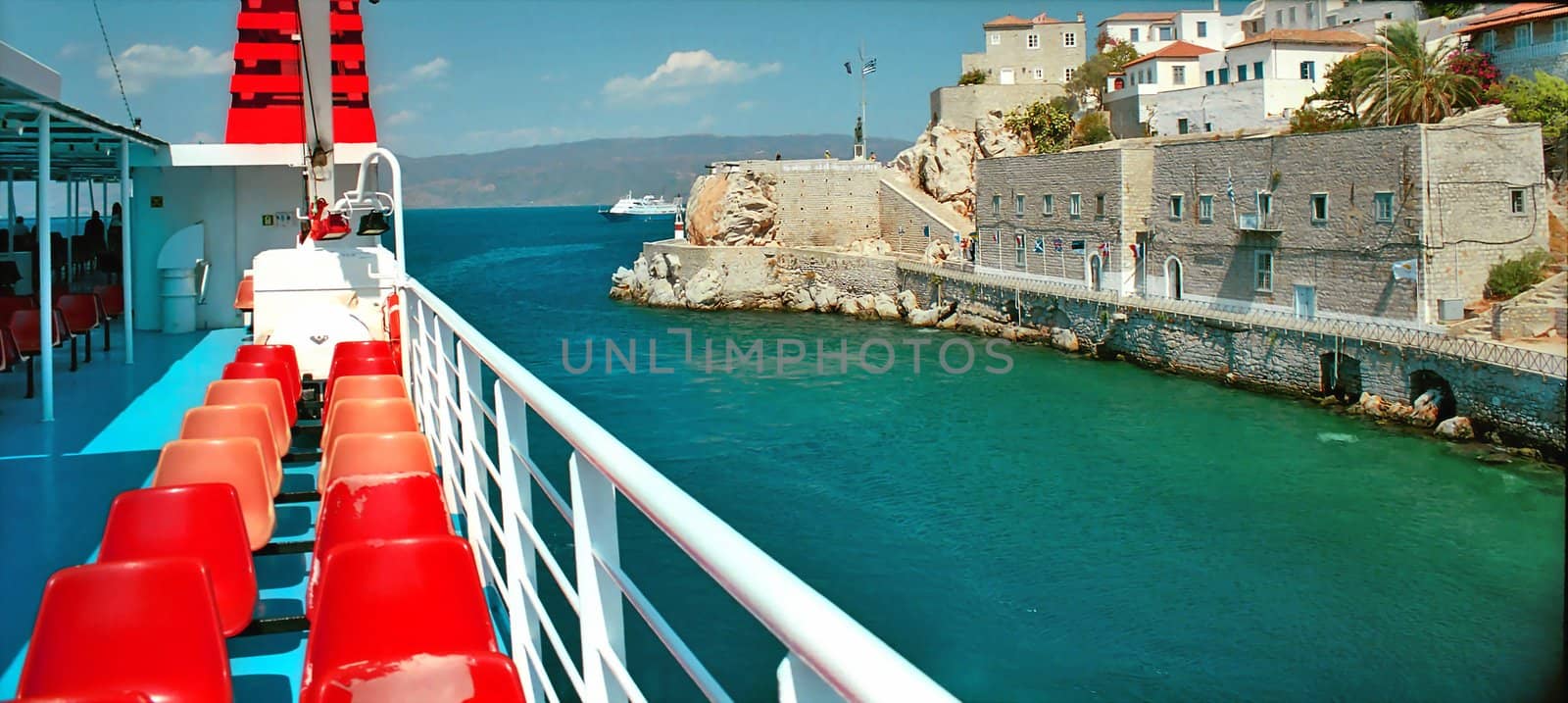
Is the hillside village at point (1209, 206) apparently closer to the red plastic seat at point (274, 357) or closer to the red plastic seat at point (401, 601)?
the red plastic seat at point (401, 601)

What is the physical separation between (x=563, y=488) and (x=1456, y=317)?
48.7 ft

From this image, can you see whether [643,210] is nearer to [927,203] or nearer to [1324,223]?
[927,203]

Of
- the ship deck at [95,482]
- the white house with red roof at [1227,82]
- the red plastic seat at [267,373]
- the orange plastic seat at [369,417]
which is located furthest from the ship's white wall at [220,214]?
the white house with red roof at [1227,82]

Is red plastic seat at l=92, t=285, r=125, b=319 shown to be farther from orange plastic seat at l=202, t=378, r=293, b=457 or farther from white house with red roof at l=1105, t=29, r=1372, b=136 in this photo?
white house with red roof at l=1105, t=29, r=1372, b=136

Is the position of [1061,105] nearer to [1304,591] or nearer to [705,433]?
[705,433]

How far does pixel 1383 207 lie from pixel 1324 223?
1.76 metres

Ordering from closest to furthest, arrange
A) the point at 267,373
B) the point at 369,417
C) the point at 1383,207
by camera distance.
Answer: the point at 369,417, the point at 267,373, the point at 1383,207

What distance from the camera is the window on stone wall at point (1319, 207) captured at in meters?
23.4

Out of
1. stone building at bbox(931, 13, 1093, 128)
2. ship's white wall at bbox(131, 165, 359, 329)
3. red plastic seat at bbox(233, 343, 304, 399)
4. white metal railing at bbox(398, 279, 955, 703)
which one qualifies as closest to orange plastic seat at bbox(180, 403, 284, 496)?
white metal railing at bbox(398, 279, 955, 703)

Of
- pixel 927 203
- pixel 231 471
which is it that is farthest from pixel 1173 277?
pixel 231 471

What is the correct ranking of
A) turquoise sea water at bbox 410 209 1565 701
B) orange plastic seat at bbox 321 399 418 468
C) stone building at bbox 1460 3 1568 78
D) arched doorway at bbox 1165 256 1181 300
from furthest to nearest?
arched doorway at bbox 1165 256 1181 300 < turquoise sea water at bbox 410 209 1565 701 < orange plastic seat at bbox 321 399 418 468 < stone building at bbox 1460 3 1568 78

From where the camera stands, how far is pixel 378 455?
388 cm

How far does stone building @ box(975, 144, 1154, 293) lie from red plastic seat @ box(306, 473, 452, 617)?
1093 inches

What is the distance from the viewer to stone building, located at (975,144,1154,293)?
2944 centimetres
